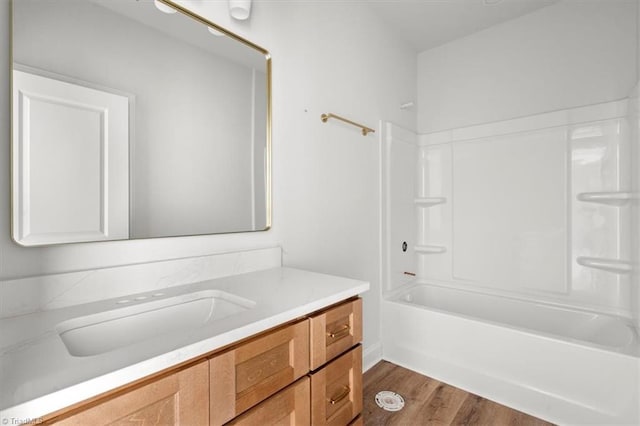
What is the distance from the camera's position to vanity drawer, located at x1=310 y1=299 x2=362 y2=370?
0.98 m

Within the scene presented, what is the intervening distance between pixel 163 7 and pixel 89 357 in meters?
1.20

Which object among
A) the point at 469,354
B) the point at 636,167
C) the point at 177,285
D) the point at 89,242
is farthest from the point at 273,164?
the point at 636,167

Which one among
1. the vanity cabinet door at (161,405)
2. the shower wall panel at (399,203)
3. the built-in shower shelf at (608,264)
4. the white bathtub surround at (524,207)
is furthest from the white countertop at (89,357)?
the built-in shower shelf at (608,264)

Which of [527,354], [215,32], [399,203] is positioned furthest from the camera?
[399,203]

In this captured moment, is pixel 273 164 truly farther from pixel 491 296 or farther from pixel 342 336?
pixel 491 296

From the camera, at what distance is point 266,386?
0.83 m

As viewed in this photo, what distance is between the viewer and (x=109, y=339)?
853 mm

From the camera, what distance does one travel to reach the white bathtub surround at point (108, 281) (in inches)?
32.9

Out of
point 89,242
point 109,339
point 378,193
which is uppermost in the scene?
point 378,193

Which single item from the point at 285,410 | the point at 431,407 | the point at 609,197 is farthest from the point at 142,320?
the point at 609,197

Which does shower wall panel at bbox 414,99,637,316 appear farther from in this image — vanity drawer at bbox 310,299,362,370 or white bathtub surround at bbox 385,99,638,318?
vanity drawer at bbox 310,299,362,370

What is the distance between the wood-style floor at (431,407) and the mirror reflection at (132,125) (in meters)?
1.26

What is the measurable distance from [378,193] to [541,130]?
1.32 metres

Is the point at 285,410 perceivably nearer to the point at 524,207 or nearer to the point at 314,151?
the point at 314,151
